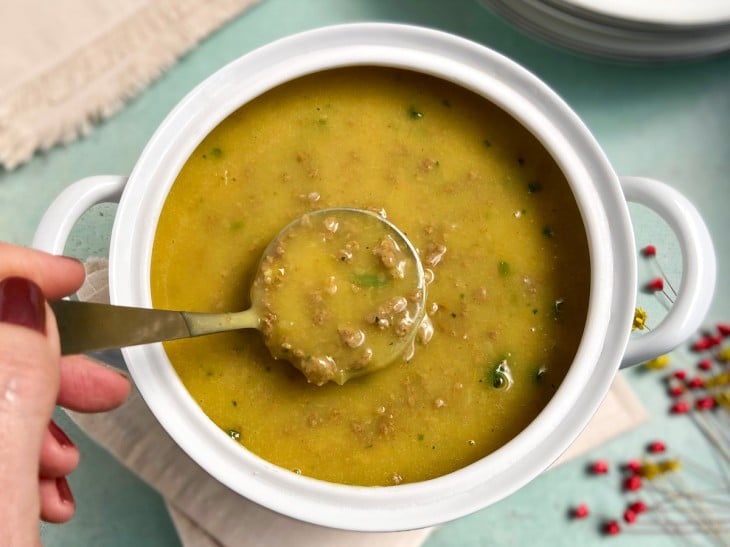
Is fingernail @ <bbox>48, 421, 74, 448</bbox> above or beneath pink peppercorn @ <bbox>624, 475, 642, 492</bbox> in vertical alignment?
above

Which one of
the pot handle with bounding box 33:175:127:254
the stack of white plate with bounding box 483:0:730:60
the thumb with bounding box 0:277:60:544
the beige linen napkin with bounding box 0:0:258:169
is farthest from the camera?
the beige linen napkin with bounding box 0:0:258:169

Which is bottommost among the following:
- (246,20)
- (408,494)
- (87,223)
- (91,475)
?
(408,494)

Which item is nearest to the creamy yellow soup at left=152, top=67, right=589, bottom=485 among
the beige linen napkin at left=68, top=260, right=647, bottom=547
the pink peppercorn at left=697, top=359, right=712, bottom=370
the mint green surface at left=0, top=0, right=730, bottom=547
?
the beige linen napkin at left=68, top=260, right=647, bottom=547

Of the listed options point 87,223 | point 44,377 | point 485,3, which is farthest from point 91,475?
point 485,3

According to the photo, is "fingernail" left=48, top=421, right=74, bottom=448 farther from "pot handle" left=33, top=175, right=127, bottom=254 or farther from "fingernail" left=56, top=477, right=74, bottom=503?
"pot handle" left=33, top=175, right=127, bottom=254

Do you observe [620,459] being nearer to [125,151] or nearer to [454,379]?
[454,379]

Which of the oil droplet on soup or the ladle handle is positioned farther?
the oil droplet on soup
